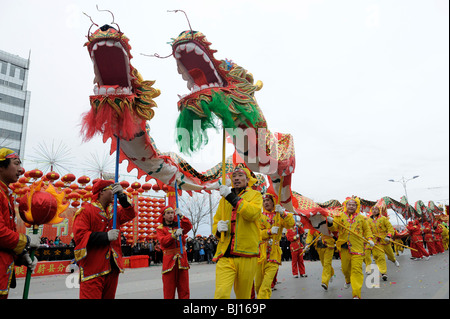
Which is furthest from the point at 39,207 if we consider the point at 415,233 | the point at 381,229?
the point at 415,233

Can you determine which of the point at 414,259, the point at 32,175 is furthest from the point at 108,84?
the point at 414,259

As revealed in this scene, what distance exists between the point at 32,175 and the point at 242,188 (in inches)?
417

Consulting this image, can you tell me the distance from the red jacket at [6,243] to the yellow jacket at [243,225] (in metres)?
1.88

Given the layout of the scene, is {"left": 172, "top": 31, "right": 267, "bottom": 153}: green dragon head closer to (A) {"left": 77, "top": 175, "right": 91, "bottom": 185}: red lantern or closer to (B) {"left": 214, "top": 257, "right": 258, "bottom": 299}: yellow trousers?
(B) {"left": 214, "top": 257, "right": 258, "bottom": 299}: yellow trousers

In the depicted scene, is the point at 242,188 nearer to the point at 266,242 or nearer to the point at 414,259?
the point at 266,242

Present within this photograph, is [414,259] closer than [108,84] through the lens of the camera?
No

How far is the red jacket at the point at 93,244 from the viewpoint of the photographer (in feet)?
11.6

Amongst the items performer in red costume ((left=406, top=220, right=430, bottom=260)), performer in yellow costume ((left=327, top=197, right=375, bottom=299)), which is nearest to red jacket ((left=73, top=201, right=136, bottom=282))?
performer in yellow costume ((left=327, top=197, right=375, bottom=299))

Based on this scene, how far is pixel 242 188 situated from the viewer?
414cm

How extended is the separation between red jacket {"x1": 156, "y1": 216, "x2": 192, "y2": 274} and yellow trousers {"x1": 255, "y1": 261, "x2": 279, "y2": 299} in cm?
127

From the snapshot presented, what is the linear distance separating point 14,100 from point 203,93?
166ft

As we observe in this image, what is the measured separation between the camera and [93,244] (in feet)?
11.8

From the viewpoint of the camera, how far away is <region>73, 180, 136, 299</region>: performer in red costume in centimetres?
351

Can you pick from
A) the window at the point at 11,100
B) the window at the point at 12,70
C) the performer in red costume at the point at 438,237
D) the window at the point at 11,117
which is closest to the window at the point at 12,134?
the window at the point at 11,117
